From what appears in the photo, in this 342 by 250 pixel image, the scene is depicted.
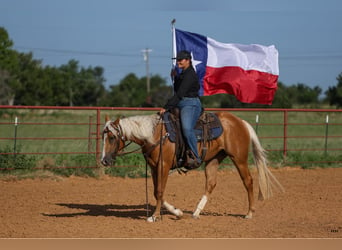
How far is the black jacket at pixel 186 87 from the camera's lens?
7.54 meters

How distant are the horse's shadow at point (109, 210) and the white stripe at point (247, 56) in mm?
4031

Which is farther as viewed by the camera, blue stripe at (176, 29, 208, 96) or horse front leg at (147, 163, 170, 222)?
blue stripe at (176, 29, 208, 96)

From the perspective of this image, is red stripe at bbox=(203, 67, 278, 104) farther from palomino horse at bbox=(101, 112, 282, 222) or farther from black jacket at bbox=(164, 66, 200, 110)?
black jacket at bbox=(164, 66, 200, 110)

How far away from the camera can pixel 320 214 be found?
8.06m

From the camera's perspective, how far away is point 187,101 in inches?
301

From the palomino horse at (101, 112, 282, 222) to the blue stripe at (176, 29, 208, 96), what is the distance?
2.90m

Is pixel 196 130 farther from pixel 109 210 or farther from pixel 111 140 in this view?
pixel 109 210

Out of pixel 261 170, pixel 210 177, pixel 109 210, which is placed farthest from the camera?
pixel 109 210

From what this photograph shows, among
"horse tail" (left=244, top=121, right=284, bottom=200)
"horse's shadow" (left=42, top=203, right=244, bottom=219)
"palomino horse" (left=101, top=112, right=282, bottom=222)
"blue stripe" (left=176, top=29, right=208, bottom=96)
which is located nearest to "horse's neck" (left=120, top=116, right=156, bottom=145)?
"palomino horse" (left=101, top=112, right=282, bottom=222)

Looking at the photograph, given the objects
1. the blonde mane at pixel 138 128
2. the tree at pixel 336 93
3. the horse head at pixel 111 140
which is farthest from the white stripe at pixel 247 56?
the tree at pixel 336 93

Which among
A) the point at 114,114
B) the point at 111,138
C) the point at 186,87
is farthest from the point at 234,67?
the point at 114,114

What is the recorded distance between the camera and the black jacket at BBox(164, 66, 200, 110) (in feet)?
24.7

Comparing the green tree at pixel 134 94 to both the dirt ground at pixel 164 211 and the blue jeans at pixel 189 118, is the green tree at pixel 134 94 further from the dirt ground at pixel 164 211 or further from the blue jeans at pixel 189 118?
the blue jeans at pixel 189 118

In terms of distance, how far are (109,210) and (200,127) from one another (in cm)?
223
